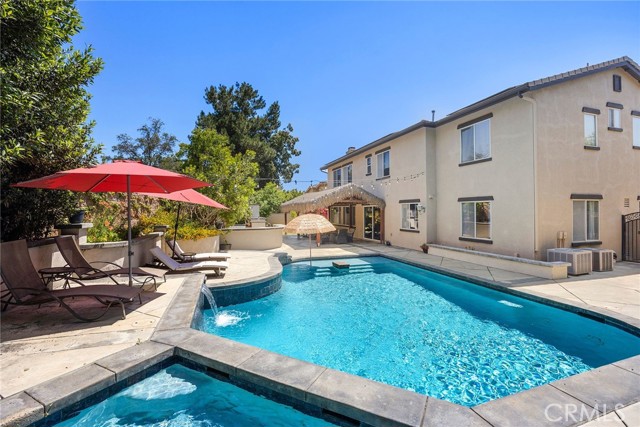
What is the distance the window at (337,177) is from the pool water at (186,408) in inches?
938

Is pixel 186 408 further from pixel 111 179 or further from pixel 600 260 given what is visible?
pixel 600 260

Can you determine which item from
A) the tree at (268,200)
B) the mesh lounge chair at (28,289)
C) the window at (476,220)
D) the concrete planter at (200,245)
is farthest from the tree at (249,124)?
the mesh lounge chair at (28,289)

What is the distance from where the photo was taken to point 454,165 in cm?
1503

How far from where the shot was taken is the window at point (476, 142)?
1323 centimetres

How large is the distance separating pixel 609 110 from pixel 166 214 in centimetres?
2032

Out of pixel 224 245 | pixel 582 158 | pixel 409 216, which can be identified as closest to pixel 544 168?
pixel 582 158

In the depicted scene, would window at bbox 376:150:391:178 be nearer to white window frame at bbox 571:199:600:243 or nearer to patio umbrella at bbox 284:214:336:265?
patio umbrella at bbox 284:214:336:265

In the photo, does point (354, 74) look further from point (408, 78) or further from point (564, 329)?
point (564, 329)

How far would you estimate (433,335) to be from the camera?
6.62 metres

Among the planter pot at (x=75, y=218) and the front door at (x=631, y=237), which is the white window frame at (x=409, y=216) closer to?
the front door at (x=631, y=237)

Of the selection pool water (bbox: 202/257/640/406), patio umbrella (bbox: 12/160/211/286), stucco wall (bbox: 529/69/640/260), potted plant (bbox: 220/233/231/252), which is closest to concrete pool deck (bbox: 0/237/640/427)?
pool water (bbox: 202/257/640/406)

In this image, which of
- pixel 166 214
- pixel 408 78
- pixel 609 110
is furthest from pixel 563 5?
pixel 166 214

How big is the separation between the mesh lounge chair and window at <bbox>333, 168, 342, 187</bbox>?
22.8 metres

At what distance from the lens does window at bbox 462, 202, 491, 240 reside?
43.5 ft
